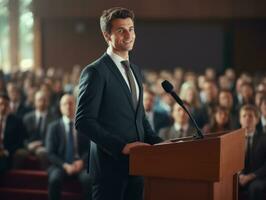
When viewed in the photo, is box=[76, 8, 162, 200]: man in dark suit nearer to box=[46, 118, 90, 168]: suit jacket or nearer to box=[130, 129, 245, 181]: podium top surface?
box=[130, 129, 245, 181]: podium top surface

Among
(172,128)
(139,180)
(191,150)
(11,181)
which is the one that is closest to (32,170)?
(11,181)

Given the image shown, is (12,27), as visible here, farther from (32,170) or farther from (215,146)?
(215,146)

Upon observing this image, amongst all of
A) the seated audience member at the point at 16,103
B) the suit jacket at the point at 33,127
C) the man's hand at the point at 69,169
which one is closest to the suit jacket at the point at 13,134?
the suit jacket at the point at 33,127

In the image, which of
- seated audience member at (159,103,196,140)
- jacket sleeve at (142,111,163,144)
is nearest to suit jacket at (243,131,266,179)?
seated audience member at (159,103,196,140)

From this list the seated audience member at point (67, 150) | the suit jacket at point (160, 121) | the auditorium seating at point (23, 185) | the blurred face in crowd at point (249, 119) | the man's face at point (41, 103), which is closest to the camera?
the blurred face in crowd at point (249, 119)

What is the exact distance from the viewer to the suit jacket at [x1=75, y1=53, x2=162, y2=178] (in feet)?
8.83

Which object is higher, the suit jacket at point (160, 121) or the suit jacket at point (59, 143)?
the suit jacket at point (160, 121)

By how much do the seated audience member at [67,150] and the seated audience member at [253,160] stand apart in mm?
1444

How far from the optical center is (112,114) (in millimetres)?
2781

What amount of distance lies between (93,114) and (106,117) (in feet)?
0.29

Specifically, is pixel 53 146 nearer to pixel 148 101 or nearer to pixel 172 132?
pixel 172 132

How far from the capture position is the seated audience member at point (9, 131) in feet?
19.7

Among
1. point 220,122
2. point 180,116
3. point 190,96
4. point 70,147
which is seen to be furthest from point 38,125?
point 220,122

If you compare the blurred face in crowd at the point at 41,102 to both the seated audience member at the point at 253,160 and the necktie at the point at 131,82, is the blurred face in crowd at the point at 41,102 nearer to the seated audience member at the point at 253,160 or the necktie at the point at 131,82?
the seated audience member at the point at 253,160
